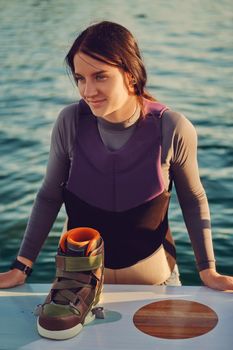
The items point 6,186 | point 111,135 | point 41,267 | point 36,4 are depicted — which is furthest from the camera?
point 36,4

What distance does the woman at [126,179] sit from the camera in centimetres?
291

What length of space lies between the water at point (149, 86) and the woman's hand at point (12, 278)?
1172 millimetres

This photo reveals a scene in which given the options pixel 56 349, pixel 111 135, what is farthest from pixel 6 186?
pixel 56 349


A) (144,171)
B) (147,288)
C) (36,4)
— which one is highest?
(144,171)

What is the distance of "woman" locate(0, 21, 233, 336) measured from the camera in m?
2.91

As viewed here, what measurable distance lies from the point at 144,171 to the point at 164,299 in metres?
0.54

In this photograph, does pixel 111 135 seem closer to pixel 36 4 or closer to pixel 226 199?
pixel 226 199

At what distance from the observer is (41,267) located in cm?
523

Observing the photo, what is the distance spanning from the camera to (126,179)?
2945 mm

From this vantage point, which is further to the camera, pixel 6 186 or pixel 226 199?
pixel 6 186

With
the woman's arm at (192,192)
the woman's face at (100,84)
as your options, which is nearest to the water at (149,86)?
the woman's face at (100,84)

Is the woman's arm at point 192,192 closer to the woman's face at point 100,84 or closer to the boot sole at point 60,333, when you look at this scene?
the woman's face at point 100,84

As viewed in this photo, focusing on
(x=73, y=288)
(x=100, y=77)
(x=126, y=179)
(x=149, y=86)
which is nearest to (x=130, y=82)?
(x=100, y=77)

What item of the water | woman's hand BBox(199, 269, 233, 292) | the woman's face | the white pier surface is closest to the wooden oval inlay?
the white pier surface
